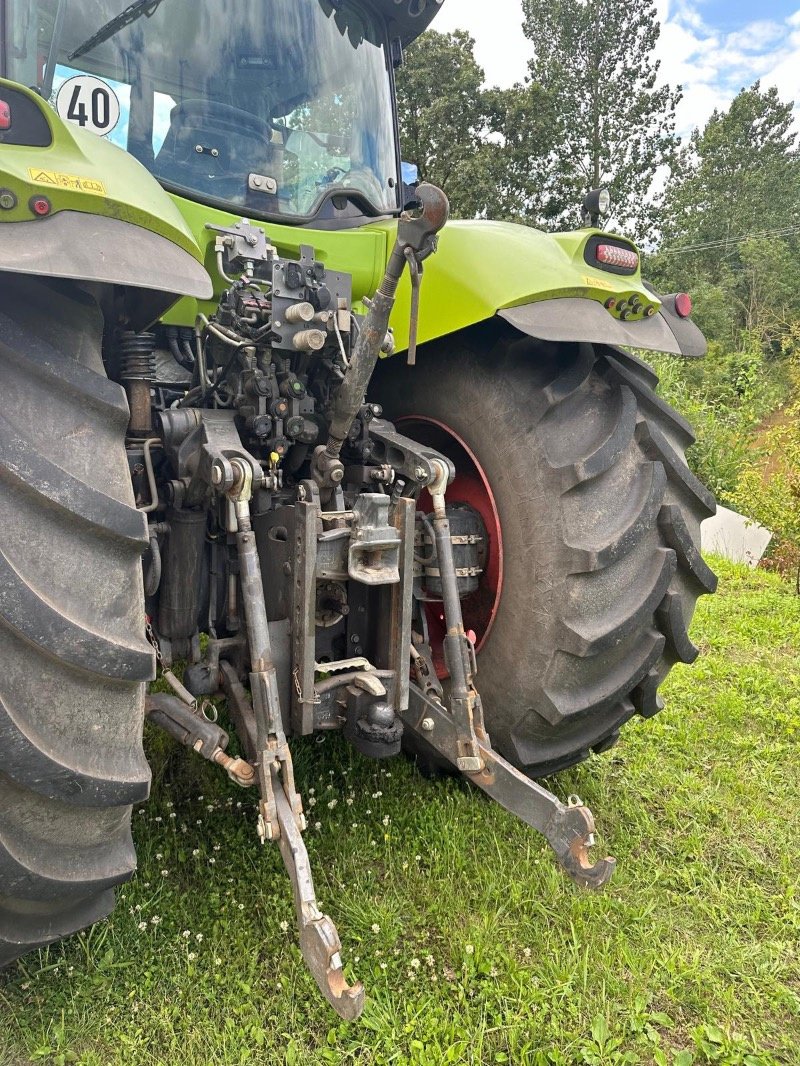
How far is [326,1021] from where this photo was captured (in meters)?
1.86

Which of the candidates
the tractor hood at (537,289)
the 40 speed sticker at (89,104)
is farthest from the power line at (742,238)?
the 40 speed sticker at (89,104)

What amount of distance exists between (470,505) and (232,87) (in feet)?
4.87

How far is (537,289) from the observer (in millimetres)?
2158

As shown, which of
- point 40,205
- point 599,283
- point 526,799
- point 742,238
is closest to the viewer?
point 40,205

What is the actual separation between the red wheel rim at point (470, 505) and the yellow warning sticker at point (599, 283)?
58 cm

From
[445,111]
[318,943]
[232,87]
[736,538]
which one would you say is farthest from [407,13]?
[445,111]

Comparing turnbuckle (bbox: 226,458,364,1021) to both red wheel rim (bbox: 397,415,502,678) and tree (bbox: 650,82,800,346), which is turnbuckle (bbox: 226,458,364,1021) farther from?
tree (bbox: 650,82,800,346)

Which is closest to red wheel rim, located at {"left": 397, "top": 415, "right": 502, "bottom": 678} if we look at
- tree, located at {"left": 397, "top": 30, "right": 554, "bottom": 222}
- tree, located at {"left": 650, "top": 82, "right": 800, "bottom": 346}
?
tree, located at {"left": 397, "top": 30, "right": 554, "bottom": 222}

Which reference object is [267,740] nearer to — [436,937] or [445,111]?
[436,937]

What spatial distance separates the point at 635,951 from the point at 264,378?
1.81 meters

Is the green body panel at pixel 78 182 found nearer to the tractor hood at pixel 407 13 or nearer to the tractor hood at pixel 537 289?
the tractor hood at pixel 537 289

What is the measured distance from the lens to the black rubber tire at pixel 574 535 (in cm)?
218

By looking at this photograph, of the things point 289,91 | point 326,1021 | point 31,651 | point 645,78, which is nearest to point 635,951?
point 326,1021

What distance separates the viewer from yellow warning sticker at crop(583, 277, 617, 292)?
7.32 ft
